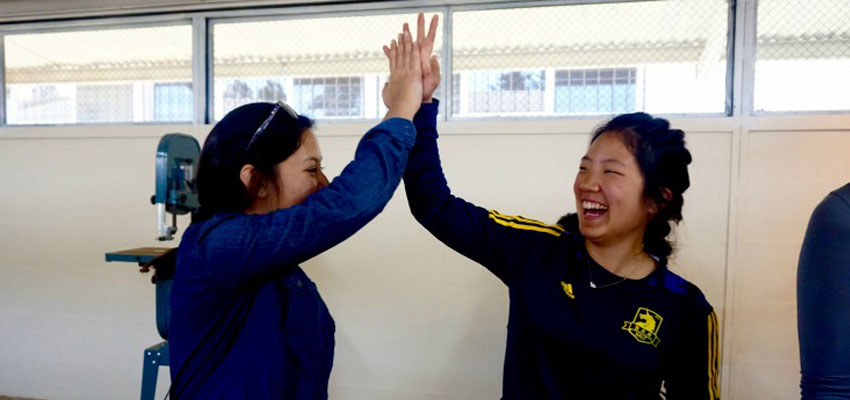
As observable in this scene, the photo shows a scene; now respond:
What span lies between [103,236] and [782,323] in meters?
3.38

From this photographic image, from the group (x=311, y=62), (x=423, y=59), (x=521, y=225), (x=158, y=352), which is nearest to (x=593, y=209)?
(x=521, y=225)

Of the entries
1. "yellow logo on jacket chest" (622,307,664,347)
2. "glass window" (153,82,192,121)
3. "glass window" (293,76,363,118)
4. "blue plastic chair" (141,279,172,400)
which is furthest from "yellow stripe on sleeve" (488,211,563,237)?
"glass window" (153,82,192,121)

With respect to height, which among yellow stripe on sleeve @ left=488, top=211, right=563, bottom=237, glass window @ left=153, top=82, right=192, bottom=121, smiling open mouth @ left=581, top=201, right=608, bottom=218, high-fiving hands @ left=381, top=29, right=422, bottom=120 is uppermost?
glass window @ left=153, top=82, right=192, bottom=121

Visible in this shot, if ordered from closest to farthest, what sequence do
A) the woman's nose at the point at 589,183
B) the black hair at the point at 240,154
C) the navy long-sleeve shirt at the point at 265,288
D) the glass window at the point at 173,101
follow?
the navy long-sleeve shirt at the point at 265,288
the black hair at the point at 240,154
the woman's nose at the point at 589,183
the glass window at the point at 173,101

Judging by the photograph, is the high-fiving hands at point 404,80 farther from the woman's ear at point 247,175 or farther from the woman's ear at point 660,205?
the woman's ear at point 660,205

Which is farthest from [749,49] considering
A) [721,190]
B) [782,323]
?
[782,323]

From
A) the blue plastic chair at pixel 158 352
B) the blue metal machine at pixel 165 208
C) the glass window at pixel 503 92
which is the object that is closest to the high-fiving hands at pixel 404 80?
the blue metal machine at pixel 165 208

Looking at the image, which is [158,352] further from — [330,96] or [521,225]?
[521,225]

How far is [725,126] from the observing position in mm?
2273

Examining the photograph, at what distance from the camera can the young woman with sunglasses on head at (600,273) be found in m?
1.07

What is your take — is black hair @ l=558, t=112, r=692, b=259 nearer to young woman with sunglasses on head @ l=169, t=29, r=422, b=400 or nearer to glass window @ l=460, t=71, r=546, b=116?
young woman with sunglasses on head @ l=169, t=29, r=422, b=400

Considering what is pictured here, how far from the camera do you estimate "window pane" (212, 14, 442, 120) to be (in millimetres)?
2688

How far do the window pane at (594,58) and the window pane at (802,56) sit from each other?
168mm

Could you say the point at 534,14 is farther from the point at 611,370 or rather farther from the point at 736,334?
the point at 611,370
